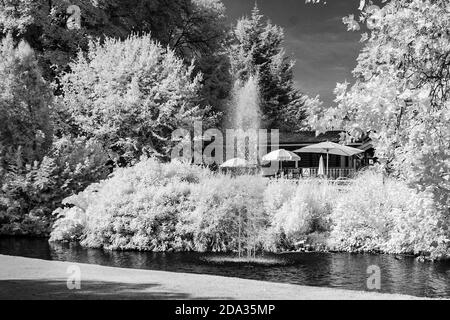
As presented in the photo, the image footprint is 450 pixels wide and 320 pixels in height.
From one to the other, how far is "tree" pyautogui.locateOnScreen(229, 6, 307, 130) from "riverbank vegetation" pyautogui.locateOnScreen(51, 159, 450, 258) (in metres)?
34.2

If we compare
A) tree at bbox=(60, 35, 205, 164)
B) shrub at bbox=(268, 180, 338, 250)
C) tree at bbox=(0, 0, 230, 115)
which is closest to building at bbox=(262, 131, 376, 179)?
tree at bbox=(0, 0, 230, 115)

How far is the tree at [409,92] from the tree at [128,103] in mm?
22549

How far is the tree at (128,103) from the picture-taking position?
31.2m

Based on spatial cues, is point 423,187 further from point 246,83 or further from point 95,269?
point 246,83

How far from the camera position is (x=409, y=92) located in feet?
23.9

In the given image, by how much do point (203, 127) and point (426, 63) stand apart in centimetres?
2734

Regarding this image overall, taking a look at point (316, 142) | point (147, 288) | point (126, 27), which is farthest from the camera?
point (316, 142)

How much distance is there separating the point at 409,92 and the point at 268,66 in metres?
53.0

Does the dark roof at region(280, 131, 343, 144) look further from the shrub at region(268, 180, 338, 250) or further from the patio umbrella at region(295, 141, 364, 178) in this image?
the shrub at region(268, 180, 338, 250)

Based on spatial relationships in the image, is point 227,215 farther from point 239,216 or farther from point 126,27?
point 126,27

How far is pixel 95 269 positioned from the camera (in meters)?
13.9

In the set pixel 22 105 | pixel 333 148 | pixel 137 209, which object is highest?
pixel 22 105

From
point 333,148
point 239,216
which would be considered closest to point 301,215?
point 239,216
